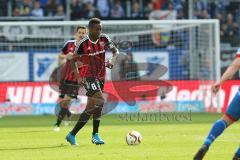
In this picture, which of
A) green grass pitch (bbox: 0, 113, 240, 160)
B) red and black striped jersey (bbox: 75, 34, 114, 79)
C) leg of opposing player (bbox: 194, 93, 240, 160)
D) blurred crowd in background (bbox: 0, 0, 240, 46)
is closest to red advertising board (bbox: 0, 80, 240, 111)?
green grass pitch (bbox: 0, 113, 240, 160)

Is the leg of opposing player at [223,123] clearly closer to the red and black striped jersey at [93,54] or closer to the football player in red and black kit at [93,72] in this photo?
the football player in red and black kit at [93,72]

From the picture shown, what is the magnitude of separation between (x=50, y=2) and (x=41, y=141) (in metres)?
15.0

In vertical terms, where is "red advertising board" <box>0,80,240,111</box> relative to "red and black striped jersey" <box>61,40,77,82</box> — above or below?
below

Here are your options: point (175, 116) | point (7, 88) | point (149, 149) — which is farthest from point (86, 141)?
point (7, 88)

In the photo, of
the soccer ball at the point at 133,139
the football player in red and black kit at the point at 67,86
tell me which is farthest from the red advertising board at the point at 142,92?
the soccer ball at the point at 133,139

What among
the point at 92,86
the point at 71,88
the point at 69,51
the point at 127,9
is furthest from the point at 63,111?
the point at 127,9

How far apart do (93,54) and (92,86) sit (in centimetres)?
69

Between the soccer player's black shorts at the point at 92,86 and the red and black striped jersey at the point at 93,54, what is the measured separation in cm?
11

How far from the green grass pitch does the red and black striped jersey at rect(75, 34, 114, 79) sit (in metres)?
1.37

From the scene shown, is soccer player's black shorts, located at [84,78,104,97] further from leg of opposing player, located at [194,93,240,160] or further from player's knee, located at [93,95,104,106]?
leg of opposing player, located at [194,93,240,160]

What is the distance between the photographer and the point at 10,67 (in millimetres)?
24078

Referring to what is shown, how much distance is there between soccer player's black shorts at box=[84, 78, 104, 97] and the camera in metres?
13.3

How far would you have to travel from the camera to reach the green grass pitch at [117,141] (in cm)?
1148

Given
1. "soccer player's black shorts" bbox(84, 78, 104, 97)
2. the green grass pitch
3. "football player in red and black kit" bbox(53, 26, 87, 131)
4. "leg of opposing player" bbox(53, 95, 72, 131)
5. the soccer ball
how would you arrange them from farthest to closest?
"football player in red and black kit" bbox(53, 26, 87, 131), "leg of opposing player" bbox(53, 95, 72, 131), "soccer player's black shorts" bbox(84, 78, 104, 97), the soccer ball, the green grass pitch
